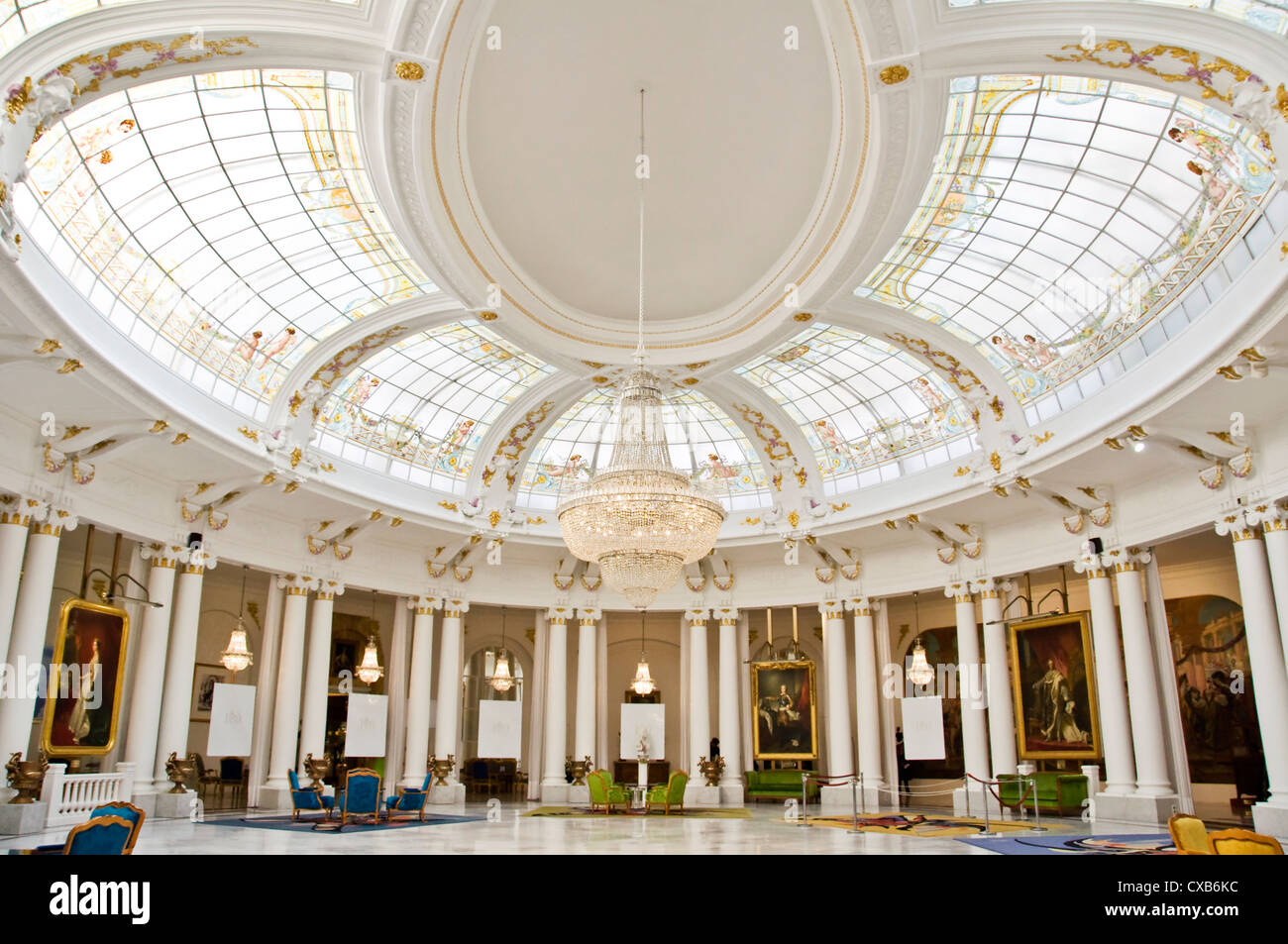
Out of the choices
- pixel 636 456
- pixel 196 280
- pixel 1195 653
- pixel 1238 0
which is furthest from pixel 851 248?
pixel 1195 653

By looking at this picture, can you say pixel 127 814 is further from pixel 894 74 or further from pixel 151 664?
pixel 151 664

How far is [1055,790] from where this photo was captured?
17.2m

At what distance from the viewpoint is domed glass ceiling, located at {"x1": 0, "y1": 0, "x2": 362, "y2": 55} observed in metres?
8.61

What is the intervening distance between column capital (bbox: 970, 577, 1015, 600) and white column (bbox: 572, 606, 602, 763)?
960cm

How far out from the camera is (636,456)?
14016mm

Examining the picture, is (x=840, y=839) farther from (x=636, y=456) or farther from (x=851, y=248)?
(x=851, y=248)

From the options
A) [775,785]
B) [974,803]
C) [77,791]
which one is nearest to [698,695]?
[775,785]

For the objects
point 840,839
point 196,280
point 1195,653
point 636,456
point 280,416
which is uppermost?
point 196,280

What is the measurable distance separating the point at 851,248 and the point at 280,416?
10.8 m

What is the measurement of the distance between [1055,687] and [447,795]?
13.5 meters

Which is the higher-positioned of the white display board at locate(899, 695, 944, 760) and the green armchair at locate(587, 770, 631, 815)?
the white display board at locate(899, 695, 944, 760)

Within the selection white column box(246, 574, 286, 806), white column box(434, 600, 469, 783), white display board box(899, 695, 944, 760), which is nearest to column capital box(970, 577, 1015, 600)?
white display board box(899, 695, 944, 760)

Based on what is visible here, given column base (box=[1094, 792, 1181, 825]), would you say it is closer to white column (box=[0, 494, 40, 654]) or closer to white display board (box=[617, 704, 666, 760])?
white display board (box=[617, 704, 666, 760])

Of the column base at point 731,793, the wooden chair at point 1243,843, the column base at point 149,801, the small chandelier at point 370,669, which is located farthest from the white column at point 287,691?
the wooden chair at point 1243,843
